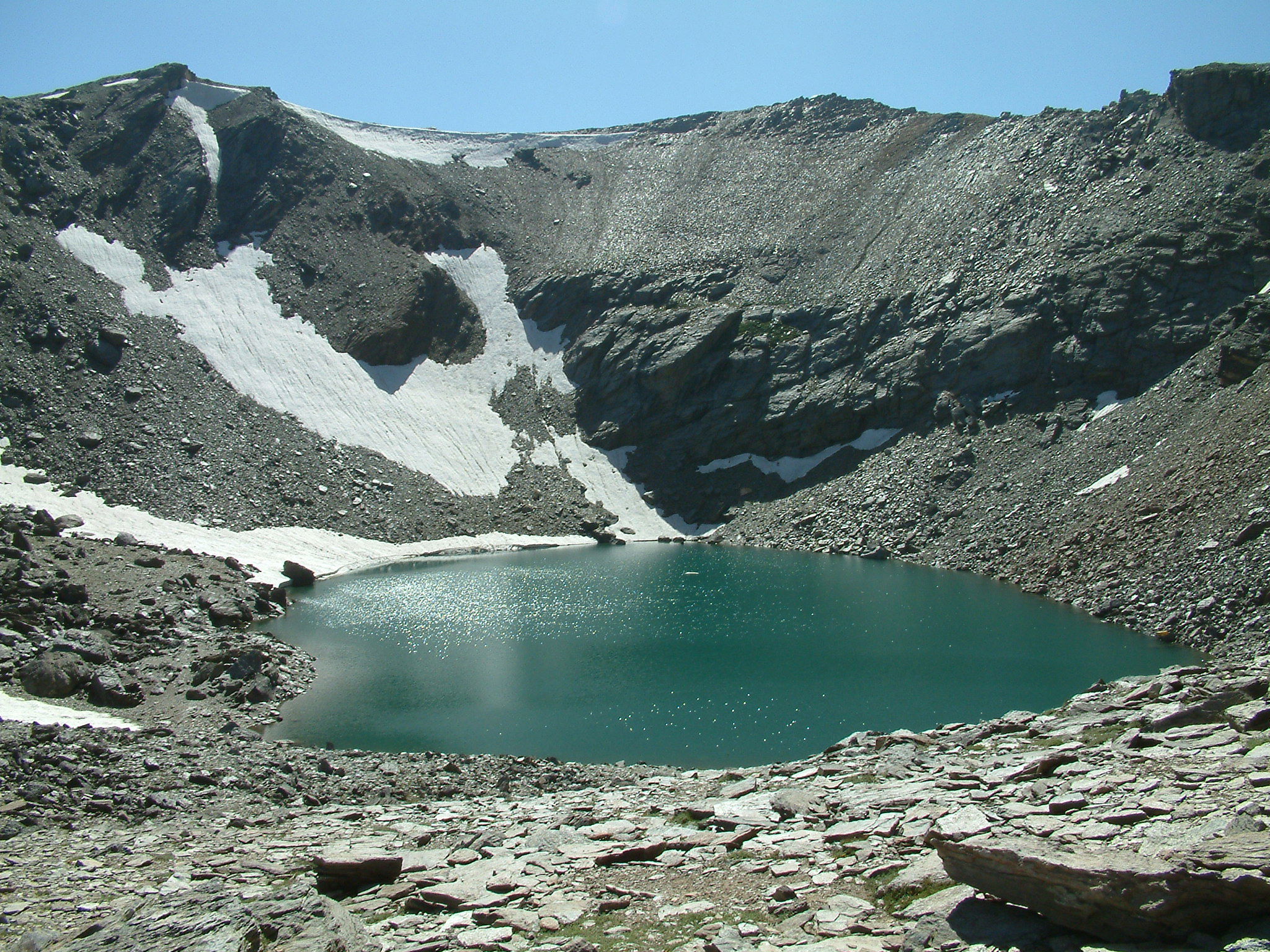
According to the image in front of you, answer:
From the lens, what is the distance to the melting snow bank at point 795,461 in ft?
191

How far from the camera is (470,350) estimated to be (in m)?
75.2

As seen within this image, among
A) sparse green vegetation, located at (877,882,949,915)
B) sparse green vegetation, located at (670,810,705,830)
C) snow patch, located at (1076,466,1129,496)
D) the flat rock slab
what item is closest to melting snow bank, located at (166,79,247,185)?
snow patch, located at (1076,466,1129,496)

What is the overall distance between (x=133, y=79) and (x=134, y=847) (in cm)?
9363

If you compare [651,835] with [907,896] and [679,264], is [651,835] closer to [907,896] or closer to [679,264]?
[907,896]

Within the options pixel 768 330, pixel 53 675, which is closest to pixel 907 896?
pixel 53 675

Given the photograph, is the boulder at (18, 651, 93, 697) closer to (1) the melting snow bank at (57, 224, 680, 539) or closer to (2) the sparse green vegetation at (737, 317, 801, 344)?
(1) the melting snow bank at (57, 224, 680, 539)

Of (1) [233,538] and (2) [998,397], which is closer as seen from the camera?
(1) [233,538]

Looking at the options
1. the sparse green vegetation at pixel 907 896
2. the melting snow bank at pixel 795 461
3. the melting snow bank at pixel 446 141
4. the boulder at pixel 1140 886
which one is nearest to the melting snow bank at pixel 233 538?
the melting snow bank at pixel 795 461

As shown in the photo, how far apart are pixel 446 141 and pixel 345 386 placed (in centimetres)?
4862

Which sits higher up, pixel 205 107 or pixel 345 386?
pixel 205 107

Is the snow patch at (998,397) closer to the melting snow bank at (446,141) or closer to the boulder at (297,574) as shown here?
the boulder at (297,574)

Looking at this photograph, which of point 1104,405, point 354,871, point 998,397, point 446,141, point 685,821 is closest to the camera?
point 354,871

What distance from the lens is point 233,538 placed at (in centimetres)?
4566

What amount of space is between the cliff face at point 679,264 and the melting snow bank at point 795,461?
0.75 feet
